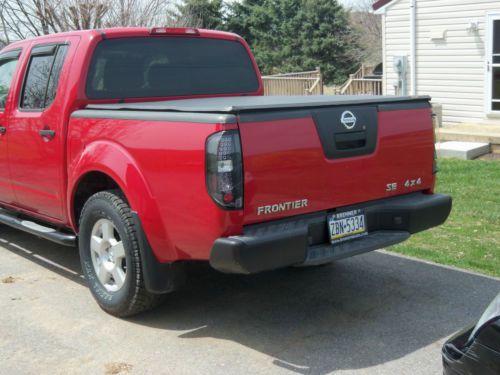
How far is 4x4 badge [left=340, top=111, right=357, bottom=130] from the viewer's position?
14.0ft

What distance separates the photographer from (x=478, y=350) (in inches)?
104

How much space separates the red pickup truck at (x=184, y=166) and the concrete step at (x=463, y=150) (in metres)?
6.31

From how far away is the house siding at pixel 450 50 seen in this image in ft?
45.8

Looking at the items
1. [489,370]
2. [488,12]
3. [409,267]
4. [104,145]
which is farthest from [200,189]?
[488,12]

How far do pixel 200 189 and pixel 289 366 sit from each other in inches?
46.1

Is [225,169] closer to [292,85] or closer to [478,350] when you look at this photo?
[478,350]

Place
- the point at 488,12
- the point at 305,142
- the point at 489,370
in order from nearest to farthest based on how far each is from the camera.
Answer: the point at 489,370 < the point at 305,142 < the point at 488,12

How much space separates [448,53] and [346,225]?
37.2 ft

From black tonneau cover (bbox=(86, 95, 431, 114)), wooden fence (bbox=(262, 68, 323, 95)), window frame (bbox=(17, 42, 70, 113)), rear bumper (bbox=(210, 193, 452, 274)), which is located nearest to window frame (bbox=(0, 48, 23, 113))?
window frame (bbox=(17, 42, 70, 113))

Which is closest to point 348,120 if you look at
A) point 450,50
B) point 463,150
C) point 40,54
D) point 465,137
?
point 40,54

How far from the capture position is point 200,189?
12.6ft

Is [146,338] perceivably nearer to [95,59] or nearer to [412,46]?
[95,59]

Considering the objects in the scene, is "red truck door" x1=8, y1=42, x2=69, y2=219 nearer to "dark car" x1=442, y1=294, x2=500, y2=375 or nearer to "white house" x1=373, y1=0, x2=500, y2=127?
"dark car" x1=442, y1=294, x2=500, y2=375

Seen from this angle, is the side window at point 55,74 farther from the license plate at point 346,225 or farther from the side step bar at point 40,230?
the license plate at point 346,225
